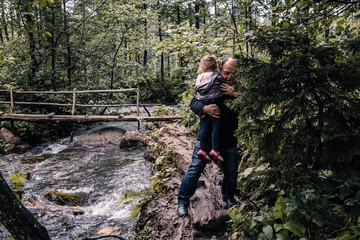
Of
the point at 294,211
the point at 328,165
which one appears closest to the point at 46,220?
the point at 294,211

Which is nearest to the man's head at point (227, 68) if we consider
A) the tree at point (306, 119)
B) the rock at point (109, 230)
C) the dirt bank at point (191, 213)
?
the tree at point (306, 119)

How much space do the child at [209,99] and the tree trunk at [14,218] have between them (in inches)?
76.4

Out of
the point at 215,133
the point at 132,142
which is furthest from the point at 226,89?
the point at 132,142

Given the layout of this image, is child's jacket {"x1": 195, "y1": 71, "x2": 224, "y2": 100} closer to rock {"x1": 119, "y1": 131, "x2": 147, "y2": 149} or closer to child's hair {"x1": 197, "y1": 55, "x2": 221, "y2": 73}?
child's hair {"x1": 197, "y1": 55, "x2": 221, "y2": 73}

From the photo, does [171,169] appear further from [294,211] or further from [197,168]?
[294,211]

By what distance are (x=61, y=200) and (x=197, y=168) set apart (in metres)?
3.60

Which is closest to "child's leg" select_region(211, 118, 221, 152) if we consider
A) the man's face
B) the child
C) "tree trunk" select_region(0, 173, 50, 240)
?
the child

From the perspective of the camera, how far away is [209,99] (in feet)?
9.69

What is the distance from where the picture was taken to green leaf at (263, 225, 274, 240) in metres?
2.05

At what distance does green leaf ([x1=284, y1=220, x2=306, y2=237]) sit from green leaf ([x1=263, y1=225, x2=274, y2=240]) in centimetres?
16

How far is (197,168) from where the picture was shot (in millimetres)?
3029

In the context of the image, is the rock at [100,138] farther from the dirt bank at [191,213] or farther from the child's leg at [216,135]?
the child's leg at [216,135]

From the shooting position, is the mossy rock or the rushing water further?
the mossy rock

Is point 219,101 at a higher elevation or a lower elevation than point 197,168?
higher
